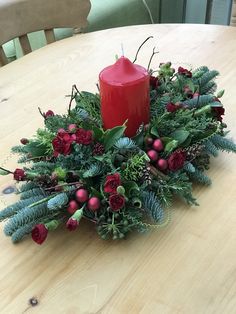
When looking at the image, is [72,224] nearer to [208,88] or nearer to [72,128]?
[72,128]

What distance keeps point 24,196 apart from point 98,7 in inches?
70.2

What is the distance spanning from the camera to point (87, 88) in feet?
3.56

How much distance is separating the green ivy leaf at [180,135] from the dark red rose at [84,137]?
0.15 m

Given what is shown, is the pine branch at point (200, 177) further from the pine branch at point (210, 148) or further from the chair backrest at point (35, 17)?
the chair backrest at point (35, 17)

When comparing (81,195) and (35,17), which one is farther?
(35,17)

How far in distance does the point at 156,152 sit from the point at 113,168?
0.09m

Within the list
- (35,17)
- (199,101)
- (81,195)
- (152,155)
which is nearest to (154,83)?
(199,101)

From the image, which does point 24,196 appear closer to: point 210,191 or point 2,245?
point 2,245

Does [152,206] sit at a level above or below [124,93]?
below

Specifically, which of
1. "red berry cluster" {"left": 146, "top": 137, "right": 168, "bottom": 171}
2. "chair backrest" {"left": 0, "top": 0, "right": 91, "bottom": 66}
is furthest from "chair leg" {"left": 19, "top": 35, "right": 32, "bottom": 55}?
"red berry cluster" {"left": 146, "top": 137, "right": 168, "bottom": 171}

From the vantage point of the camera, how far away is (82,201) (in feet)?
2.22

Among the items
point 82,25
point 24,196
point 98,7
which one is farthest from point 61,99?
point 98,7

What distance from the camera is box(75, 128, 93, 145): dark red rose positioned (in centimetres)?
70

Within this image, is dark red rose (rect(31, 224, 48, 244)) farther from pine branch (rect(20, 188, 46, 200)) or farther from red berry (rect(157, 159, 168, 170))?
red berry (rect(157, 159, 168, 170))
